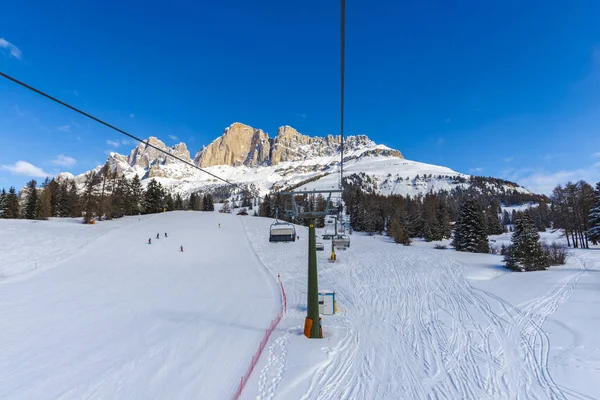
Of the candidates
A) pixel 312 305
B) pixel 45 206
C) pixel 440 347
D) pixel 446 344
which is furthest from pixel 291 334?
pixel 45 206

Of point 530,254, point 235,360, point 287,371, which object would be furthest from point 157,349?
point 530,254

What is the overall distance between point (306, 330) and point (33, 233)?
139ft

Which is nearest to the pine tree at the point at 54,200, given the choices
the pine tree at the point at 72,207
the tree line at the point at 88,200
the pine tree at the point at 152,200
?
the tree line at the point at 88,200

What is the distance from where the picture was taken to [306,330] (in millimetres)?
11938

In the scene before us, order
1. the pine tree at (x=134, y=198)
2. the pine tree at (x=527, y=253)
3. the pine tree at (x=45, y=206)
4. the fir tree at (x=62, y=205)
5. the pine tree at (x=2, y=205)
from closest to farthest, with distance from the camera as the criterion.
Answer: the pine tree at (x=527, y=253) < the pine tree at (x=45, y=206) < the pine tree at (x=2, y=205) < the fir tree at (x=62, y=205) < the pine tree at (x=134, y=198)

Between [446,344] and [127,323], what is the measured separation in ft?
47.6

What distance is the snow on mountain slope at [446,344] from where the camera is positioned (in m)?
7.87

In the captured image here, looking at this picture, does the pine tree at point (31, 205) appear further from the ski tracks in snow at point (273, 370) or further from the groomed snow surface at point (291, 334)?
the ski tracks in snow at point (273, 370)

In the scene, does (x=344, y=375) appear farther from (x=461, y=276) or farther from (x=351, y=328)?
(x=461, y=276)

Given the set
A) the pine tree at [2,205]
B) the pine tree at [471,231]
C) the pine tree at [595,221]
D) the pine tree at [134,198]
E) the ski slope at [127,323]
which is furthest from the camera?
the pine tree at [134,198]

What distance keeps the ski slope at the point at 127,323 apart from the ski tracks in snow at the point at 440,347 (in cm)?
376

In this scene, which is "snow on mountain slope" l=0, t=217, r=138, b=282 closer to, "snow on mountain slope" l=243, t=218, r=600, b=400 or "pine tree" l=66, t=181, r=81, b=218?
"pine tree" l=66, t=181, r=81, b=218

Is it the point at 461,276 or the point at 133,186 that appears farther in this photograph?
the point at 133,186

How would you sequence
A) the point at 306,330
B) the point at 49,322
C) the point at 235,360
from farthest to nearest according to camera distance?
the point at 49,322 → the point at 306,330 → the point at 235,360
